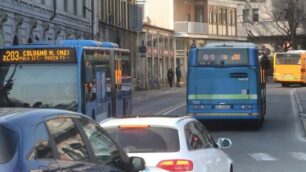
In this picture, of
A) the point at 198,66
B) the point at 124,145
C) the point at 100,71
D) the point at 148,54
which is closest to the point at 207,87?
the point at 198,66

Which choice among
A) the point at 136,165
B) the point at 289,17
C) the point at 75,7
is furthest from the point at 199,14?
the point at 136,165

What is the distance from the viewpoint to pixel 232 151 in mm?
18016

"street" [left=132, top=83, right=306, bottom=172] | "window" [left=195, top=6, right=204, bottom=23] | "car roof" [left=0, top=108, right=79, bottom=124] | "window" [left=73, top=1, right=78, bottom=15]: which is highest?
"window" [left=195, top=6, right=204, bottom=23]

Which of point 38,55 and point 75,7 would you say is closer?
point 38,55

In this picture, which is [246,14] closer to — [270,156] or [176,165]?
[270,156]

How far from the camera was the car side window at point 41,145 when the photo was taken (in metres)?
5.01

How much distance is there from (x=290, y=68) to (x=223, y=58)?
40881 millimetres

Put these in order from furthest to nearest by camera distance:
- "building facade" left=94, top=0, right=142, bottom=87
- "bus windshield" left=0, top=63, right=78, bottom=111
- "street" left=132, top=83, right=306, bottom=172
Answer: "building facade" left=94, top=0, right=142, bottom=87 < "bus windshield" left=0, top=63, right=78, bottom=111 < "street" left=132, top=83, right=306, bottom=172

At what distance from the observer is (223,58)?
23125 mm

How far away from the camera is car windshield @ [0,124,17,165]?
15.5 feet

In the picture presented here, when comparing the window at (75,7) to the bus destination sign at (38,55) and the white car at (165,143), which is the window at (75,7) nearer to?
the bus destination sign at (38,55)

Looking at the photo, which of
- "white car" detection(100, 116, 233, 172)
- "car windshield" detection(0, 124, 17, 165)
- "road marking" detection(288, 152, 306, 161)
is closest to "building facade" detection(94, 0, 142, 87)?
"road marking" detection(288, 152, 306, 161)

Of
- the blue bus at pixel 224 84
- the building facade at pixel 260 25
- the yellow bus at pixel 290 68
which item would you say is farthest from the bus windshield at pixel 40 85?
the building facade at pixel 260 25

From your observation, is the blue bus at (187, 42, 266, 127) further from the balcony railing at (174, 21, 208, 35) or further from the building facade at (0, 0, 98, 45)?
the balcony railing at (174, 21, 208, 35)
